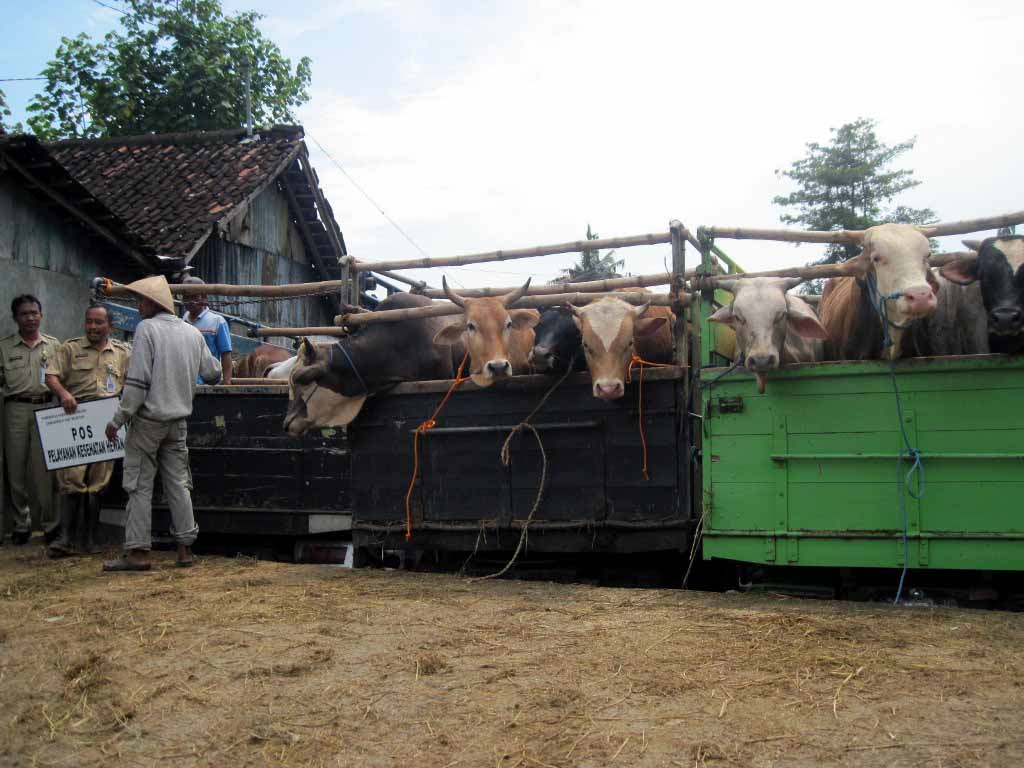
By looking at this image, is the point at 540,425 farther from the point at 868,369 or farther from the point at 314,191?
the point at 314,191

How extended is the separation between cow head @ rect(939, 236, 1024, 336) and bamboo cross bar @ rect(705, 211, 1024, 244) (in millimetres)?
113

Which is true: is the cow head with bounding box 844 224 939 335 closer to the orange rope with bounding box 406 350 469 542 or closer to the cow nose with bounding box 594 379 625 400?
the cow nose with bounding box 594 379 625 400

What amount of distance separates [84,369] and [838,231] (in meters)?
6.03

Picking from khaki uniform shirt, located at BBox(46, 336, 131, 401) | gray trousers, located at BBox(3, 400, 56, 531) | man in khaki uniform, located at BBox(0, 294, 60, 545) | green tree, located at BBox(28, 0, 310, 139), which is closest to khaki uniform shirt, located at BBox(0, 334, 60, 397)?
man in khaki uniform, located at BBox(0, 294, 60, 545)

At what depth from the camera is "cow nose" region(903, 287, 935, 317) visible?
5.10 meters

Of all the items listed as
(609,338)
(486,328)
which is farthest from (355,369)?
(609,338)

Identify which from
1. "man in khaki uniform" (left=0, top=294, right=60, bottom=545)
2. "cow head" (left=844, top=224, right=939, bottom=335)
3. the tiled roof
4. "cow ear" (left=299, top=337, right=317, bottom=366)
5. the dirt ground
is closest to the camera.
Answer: the dirt ground

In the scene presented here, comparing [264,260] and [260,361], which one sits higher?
[264,260]

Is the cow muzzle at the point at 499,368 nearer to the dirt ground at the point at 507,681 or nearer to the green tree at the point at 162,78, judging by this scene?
the dirt ground at the point at 507,681

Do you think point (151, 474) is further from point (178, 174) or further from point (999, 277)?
point (178, 174)

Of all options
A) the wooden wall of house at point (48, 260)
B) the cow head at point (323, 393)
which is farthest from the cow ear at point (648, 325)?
the wooden wall of house at point (48, 260)

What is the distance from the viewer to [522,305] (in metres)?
6.93

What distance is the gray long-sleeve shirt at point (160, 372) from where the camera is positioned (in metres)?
6.63

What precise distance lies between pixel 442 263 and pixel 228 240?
11.1 meters
